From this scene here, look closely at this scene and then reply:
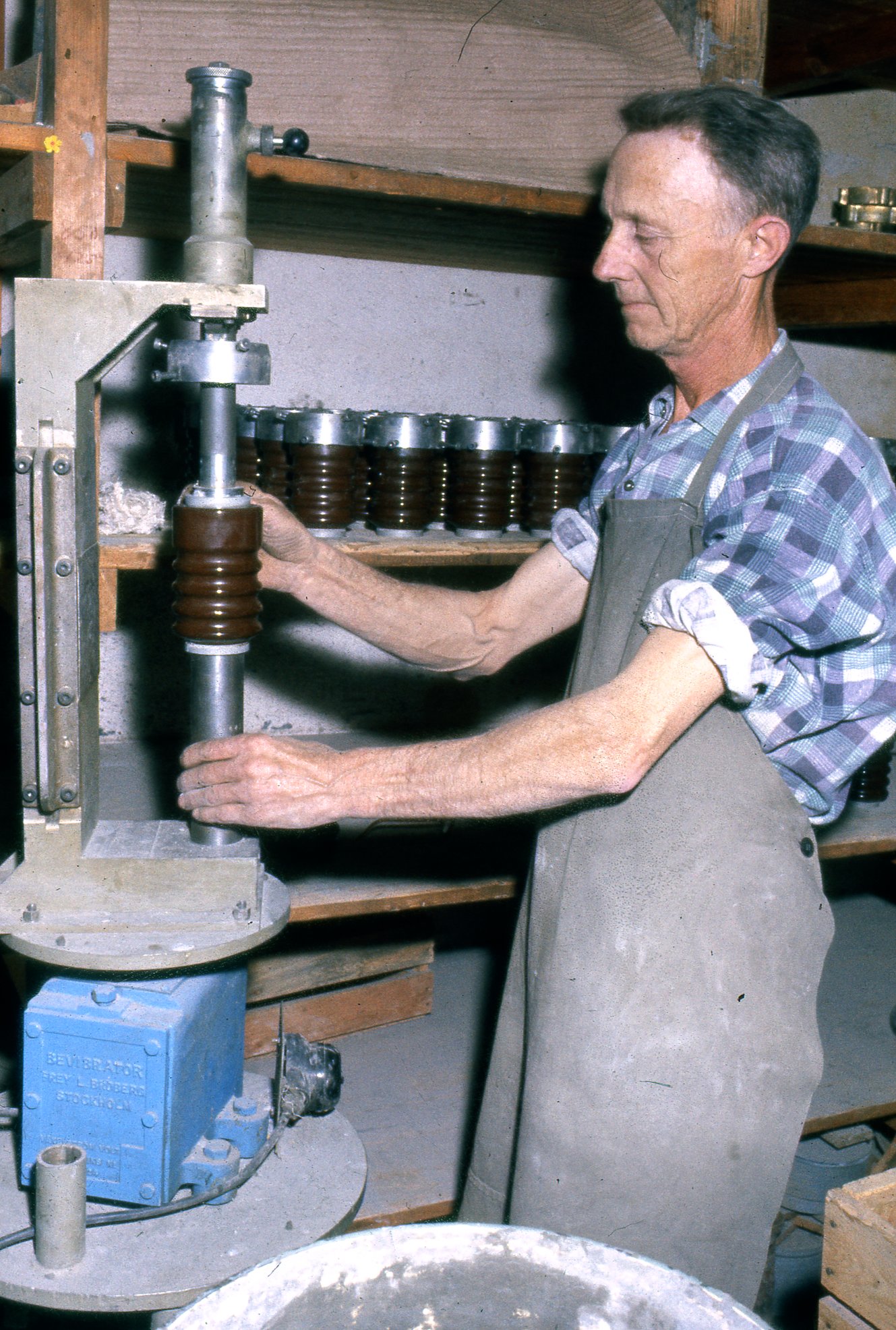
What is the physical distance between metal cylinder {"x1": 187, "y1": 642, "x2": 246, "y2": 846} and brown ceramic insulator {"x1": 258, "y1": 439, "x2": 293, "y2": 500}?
0.50 metres

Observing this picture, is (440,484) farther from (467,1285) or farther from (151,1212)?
(467,1285)

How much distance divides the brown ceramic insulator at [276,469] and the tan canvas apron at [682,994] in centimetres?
59

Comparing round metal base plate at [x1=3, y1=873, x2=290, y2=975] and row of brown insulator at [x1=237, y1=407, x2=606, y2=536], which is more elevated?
row of brown insulator at [x1=237, y1=407, x2=606, y2=536]

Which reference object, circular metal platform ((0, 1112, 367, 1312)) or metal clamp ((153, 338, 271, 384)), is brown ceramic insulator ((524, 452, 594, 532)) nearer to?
metal clamp ((153, 338, 271, 384))

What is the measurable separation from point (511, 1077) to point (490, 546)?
0.79 metres

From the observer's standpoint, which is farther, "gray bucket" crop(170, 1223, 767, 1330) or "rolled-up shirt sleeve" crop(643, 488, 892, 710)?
"rolled-up shirt sleeve" crop(643, 488, 892, 710)

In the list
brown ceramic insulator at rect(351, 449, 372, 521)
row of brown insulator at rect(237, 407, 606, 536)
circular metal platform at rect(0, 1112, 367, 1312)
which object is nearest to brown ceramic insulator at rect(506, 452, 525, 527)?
row of brown insulator at rect(237, 407, 606, 536)

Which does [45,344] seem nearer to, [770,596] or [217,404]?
[217,404]

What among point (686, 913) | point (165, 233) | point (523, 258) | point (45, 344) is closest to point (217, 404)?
point (45, 344)

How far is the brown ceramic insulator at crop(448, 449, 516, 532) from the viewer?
1.89 meters

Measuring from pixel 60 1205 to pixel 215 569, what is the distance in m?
0.74

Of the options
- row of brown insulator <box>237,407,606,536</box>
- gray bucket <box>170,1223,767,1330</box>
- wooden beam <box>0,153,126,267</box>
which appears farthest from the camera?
row of brown insulator <box>237,407,606,536</box>

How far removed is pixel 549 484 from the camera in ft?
6.38

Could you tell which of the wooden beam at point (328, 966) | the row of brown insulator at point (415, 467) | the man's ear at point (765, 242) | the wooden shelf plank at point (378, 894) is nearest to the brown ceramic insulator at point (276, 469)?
the row of brown insulator at point (415, 467)
